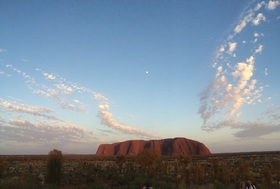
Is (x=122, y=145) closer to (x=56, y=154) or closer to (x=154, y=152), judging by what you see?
(x=154, y=152)

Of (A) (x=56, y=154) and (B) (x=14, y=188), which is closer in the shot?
(B) (x=14, y=188)

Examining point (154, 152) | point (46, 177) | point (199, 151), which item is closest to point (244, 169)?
point (154, 152)

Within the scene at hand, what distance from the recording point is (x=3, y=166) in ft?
94.5

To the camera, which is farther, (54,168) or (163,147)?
(163,147)

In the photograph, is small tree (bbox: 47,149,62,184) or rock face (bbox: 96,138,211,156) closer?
small tree (bbox: 47,149,62,184)

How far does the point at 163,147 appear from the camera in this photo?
561 feet

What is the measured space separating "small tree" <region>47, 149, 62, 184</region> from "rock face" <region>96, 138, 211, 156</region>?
133 metres

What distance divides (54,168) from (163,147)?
152665 millimetres

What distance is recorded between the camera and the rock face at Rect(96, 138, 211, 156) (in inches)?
6378

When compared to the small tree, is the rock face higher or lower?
higher

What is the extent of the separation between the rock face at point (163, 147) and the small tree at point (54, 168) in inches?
5243

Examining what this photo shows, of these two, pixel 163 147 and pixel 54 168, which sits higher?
pixel 163 147

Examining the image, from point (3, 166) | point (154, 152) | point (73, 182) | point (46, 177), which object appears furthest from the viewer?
point (154, 152)

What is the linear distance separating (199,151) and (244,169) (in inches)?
5569
